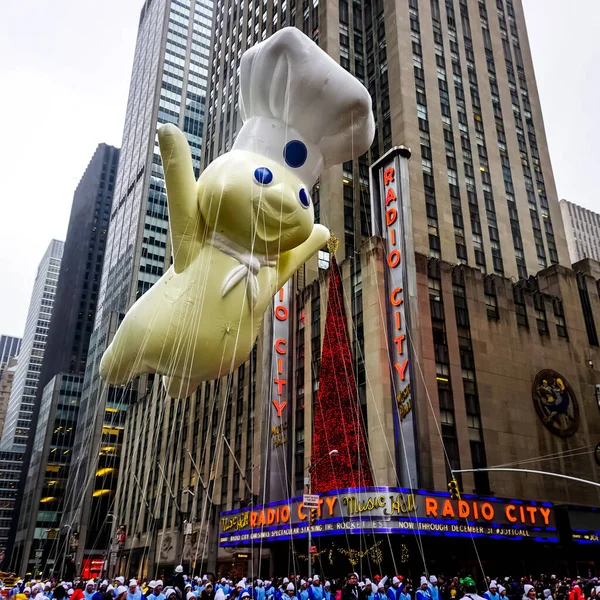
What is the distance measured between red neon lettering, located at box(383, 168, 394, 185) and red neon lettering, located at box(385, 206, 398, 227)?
2.24 metres

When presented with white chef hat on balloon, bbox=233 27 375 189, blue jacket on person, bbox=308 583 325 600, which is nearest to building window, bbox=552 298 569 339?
blue jacket on person, bbox=308 583 325 600

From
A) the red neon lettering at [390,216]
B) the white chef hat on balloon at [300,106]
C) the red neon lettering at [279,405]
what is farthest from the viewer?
the red neon lettering at [279,405]

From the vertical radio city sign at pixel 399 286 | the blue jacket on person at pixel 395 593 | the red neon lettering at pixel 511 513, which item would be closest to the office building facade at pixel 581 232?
the vertical radio city sign at pixel 399 286

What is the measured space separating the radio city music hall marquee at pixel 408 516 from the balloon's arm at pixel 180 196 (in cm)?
1839

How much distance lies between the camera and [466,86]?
2259 inches

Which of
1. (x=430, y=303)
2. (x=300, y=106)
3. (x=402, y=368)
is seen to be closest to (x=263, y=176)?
(x=300, y=106)

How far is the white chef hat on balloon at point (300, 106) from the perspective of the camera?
1031 centimetres

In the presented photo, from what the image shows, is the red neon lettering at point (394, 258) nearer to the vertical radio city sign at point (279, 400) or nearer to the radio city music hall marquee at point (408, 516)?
the vertical radio city sign at point (279, 400)

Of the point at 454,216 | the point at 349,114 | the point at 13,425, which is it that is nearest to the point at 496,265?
the point at 454,216

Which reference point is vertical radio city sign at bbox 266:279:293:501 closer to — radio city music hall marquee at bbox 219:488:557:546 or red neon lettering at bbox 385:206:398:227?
radio city music hall marquee at bbox 219:488:557:546

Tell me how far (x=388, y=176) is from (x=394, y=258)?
6.37m

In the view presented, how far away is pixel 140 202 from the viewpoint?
326ft

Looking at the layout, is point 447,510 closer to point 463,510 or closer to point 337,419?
point 463,510

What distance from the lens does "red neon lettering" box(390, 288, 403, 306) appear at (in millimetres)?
33719
